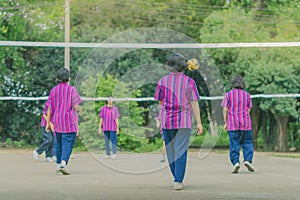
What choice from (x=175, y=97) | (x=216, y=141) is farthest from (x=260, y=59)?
(x=175, y=97)

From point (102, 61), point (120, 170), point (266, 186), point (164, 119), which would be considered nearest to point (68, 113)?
point (120, 170)

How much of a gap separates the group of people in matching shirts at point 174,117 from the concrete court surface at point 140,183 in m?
0.41

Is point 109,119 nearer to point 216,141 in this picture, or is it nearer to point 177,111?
point 177,111

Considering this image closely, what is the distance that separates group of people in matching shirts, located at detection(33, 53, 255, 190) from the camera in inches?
397

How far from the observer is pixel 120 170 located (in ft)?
45.3

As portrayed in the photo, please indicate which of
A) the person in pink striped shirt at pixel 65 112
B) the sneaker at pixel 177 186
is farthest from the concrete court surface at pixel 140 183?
the person in pink striped shirt at pixel 65 112

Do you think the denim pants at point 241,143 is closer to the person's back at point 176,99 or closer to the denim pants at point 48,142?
the person's back at point 176,99

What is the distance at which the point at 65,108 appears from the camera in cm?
1269

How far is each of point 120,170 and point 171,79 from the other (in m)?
4.06

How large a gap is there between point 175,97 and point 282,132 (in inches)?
668

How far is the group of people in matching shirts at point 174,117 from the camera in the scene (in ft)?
33.1

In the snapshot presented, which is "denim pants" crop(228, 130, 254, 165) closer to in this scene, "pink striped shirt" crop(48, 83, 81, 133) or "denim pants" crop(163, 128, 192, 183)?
"pink striped shirt" crop(48, 83, 81, 133)

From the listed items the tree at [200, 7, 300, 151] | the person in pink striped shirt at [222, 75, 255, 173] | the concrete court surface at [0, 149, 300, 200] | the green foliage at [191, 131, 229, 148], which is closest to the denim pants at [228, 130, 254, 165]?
the person in pink striped shirt at [222, 75, 255, 173]

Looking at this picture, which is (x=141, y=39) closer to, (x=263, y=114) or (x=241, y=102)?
(x=263, y=114)
